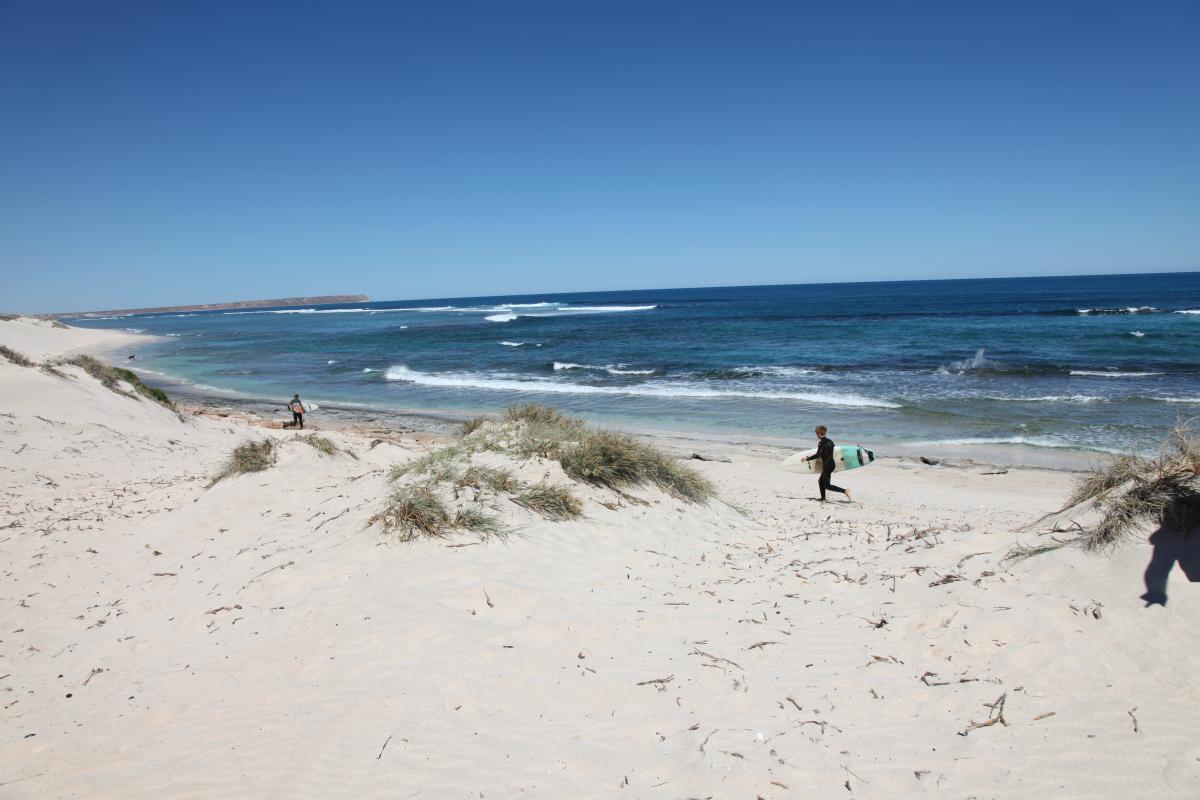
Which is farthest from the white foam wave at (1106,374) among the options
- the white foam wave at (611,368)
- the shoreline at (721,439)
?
the white foam wave at (611,368)

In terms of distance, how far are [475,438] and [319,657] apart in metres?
4.80

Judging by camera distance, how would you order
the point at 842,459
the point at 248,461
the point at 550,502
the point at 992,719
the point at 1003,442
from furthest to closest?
the point at 1003,442, the point at 842,459, the point at 248,461, the point at 550,502, the point at 992,719

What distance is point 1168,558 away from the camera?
421cm

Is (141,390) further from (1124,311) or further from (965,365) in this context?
(1124,311)

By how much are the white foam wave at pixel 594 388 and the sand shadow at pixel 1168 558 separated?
15.1m

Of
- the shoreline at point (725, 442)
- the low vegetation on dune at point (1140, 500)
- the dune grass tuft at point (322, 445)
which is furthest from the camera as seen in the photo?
the shoreline at point (725, 442)

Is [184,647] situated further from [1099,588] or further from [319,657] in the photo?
[1099,588]

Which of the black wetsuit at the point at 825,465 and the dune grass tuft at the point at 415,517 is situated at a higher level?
the dune grass tuft at the point at 415,517

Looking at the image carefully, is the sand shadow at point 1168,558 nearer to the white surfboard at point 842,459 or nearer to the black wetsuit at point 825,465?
the black wetsuit at point 825,465

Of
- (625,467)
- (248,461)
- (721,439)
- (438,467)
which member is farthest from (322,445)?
(721,439)

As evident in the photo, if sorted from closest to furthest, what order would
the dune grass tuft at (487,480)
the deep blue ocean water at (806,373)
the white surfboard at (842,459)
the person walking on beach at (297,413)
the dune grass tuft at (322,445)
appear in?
the dune grass tuft at (487,480), the dune grass tuft at (322,445), the white surfboard at (842,459), the person walking on beach at (297,413), the deep blue ocean water at (806,373)

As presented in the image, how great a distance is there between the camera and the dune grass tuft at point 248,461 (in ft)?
29.2

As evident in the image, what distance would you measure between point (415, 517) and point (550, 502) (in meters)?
1.49

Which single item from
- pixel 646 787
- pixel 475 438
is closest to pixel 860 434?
pixel 475 438
